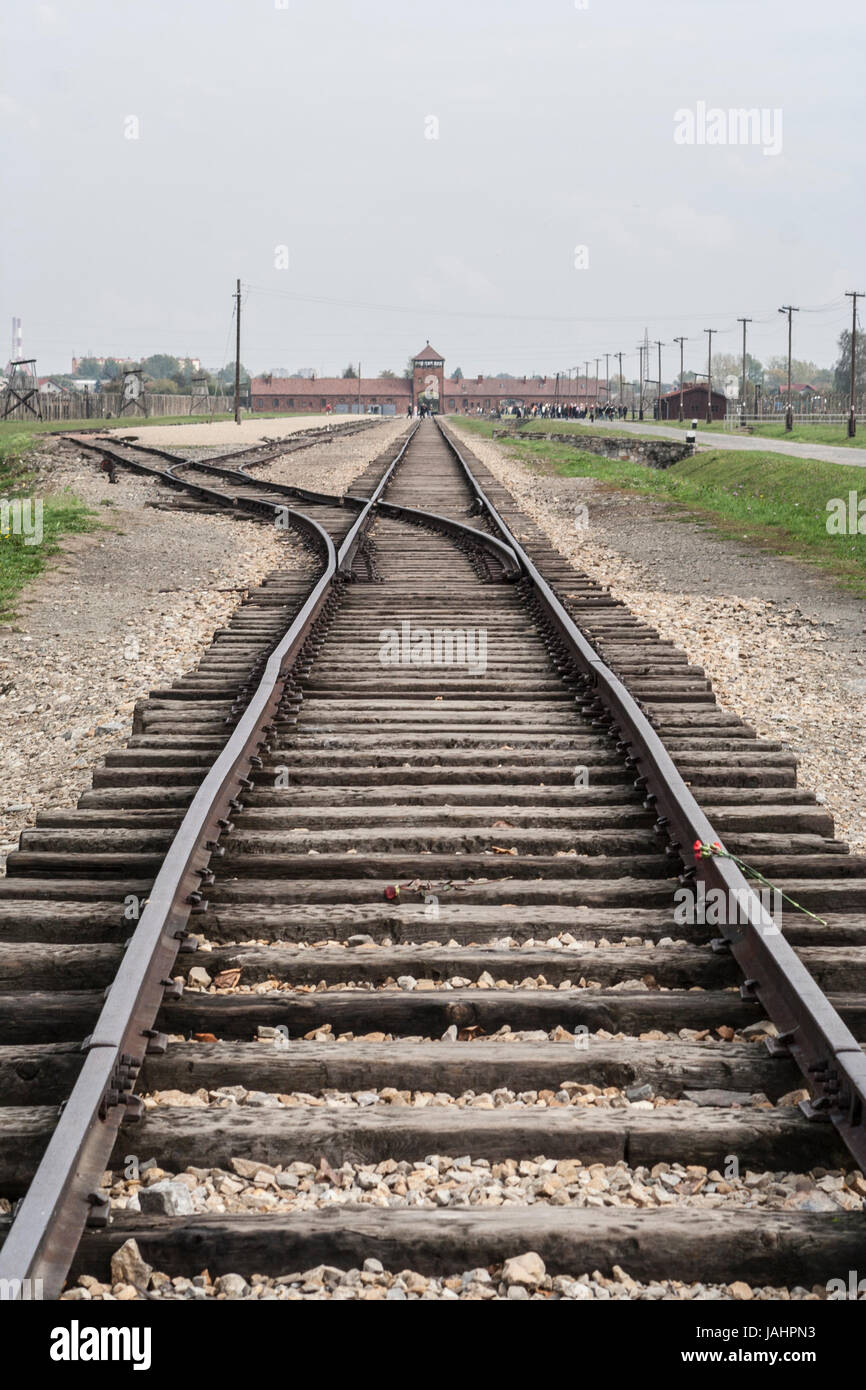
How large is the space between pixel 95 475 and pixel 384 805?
21.5 meters

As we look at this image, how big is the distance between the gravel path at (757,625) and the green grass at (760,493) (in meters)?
0.55

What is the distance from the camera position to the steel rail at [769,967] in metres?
3.09

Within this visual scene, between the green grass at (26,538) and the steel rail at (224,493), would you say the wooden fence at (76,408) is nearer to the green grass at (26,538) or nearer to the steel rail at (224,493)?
the steel rail at (224,493)

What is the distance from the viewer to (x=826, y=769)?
21.9ft

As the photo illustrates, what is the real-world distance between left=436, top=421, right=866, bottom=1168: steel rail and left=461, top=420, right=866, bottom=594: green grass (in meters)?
7.90

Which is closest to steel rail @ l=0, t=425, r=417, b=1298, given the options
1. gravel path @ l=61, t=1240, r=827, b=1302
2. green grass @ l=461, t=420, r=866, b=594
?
gravel path @ l=61, t=1240, r=827, b=1302

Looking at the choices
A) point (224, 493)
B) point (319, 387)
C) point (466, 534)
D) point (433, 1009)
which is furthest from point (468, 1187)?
point (319, 387)

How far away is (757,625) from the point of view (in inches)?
420

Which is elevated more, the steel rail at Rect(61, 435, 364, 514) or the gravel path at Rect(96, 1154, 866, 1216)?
the steel rail at Rect(61, 435, 364, 514)

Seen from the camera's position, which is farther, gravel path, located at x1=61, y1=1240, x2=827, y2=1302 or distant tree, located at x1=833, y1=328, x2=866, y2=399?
distant tree, located at x1=833, y1=328, x2=866, y2=399

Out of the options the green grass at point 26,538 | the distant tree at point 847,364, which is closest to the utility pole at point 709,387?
the distant tree at point 847,364

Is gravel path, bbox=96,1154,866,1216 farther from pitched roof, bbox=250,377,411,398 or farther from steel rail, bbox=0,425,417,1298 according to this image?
pitched roof, bbox=250,377,411,398

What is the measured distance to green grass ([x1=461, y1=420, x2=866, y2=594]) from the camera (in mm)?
15688
